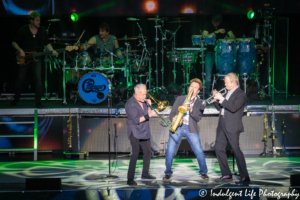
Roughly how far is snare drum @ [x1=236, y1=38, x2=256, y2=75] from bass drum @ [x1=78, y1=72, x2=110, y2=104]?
12.4 feet

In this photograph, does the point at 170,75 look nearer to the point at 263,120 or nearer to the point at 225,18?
the point at 225,18

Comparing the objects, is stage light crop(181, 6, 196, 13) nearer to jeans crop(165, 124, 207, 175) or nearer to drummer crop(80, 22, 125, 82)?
drummer crop(80, 22, 125, 82)

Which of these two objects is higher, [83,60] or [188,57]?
[188,57]

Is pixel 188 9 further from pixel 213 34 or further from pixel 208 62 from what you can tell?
pixel 208 62

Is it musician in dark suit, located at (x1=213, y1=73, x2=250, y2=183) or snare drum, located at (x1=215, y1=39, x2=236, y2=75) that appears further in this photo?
snare drum, located at (x1=215, y1=39, x2=236, y2=75)

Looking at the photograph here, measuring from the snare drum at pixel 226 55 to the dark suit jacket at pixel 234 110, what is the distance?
14.9 ft

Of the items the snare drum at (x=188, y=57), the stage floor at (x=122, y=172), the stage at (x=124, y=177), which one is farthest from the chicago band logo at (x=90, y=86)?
the snare drum at (x=188, y=57)

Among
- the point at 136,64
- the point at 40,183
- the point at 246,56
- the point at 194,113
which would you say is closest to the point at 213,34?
the point at 246,56

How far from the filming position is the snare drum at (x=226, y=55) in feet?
36.3

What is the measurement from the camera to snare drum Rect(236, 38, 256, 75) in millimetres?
11148

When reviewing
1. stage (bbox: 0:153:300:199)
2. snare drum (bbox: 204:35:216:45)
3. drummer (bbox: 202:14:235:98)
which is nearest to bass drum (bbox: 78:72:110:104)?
stage (bbox: 0:153:300:199)

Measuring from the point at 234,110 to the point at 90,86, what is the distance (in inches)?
194

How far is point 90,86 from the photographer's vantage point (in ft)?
34.1

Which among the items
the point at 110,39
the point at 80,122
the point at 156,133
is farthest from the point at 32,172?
the point at 110,39
